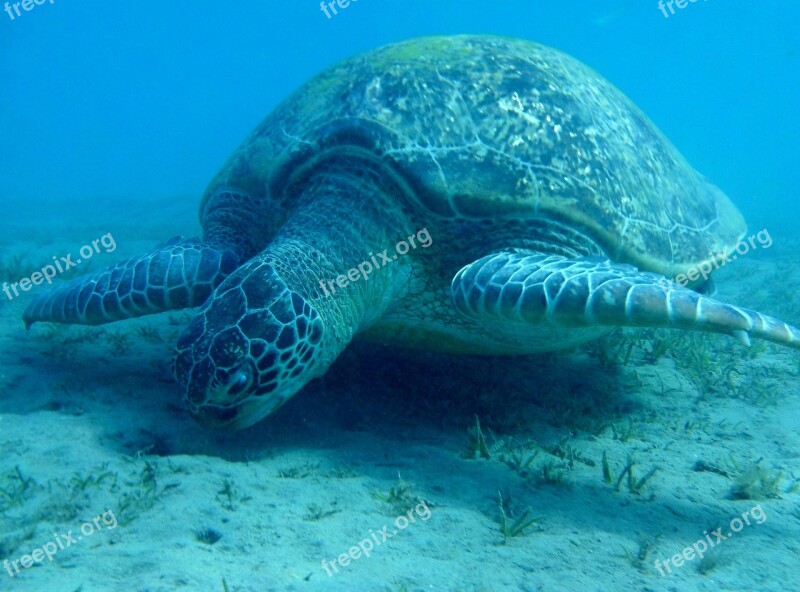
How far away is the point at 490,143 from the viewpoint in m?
3.55

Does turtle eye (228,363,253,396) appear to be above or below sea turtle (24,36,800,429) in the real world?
below

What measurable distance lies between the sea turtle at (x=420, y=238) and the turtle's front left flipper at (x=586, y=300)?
0.01 meters

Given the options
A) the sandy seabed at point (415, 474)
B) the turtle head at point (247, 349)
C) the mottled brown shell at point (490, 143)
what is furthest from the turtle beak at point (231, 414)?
the mottled brown shell at point (490, 143)

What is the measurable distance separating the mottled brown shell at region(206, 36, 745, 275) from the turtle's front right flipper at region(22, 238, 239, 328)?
29.7 inches

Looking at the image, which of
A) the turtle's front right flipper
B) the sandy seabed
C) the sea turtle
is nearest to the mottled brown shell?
the sea turtle

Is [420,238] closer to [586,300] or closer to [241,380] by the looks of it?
[586,300]

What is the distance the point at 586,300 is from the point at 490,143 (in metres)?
1.51

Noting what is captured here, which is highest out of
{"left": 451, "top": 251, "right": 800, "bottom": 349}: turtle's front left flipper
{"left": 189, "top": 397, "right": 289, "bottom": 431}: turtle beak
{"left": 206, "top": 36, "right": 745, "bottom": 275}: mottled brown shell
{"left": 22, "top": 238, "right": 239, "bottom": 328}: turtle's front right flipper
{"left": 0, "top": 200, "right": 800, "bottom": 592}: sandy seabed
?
{"left": 206, "top": 36, "right": 745, "bottom": 275}: mottled brown shell

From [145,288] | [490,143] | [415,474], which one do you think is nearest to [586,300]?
[415,474]

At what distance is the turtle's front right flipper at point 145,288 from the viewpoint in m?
3.70

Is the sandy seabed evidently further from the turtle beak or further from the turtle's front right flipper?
the turtle's front right flipper

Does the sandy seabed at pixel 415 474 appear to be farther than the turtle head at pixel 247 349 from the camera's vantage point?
No

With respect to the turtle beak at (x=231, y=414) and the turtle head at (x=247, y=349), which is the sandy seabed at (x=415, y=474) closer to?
the turtle beak at (x=231, y=414)

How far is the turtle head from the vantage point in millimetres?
2625
